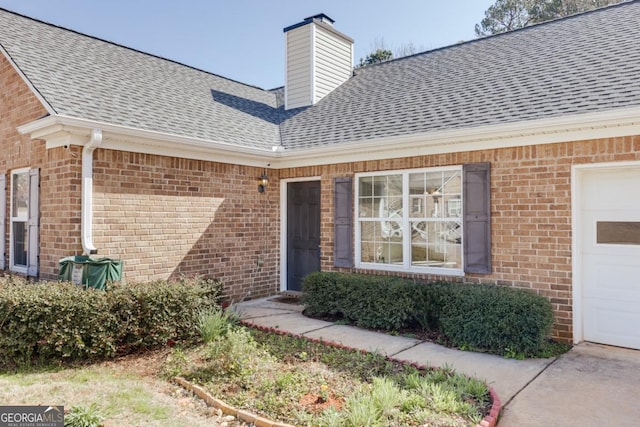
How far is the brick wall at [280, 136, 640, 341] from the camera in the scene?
221 inches

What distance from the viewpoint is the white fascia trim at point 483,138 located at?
5.28 meters

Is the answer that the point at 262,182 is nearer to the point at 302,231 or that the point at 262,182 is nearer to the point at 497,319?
the point at 302,231

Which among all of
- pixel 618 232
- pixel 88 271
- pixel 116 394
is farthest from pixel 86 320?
pixel 618 232

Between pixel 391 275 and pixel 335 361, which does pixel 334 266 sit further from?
pixel 335 361

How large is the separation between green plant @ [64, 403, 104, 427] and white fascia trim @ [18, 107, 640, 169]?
12.7 feet

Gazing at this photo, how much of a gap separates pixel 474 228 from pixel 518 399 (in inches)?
114

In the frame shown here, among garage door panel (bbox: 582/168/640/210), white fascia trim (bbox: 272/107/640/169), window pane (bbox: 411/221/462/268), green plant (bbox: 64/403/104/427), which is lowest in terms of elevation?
green plant (bbox: 64/403/104/427)

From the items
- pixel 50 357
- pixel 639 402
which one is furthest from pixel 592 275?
pixel 50 357

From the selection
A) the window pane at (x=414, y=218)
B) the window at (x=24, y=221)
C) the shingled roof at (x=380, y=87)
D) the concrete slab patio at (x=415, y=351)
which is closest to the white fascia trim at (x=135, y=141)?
the shingled roof at (x=380, y=87)

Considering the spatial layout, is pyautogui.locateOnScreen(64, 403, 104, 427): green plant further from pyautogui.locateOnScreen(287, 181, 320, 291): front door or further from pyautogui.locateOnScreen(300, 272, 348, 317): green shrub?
pyautogui.locateOnScreen(287, 181, 320, 291): front door

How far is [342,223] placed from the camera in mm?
7953

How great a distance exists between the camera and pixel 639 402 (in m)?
3.86

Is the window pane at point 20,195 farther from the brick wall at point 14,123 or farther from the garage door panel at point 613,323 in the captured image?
the garage door panel at point 613,323

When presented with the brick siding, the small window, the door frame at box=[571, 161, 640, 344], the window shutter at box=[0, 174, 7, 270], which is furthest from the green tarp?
the door frame at box=[571, 161, 640, 344]
